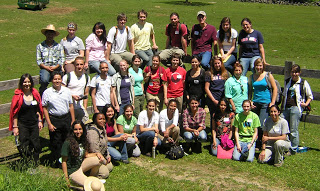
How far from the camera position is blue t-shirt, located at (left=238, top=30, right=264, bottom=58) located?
10.9 meters

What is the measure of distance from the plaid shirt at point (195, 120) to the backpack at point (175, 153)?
0.61 m

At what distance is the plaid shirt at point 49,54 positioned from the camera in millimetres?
9805

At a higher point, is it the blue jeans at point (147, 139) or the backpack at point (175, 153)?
the blue jeans at point (147, 139)

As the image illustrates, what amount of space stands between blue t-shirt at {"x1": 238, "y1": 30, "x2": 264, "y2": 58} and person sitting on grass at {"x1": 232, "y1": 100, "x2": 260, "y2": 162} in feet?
6.49

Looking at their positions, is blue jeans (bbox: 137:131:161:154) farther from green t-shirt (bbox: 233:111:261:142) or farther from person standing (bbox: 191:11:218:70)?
person standing (bbox: 191:11:218:70)

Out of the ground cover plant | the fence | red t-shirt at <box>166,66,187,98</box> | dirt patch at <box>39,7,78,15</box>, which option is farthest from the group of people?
dirt patch at <box>39,7,78,15</box>

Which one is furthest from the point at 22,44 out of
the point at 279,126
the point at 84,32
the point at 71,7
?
the point at 279,126

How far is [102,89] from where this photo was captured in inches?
378

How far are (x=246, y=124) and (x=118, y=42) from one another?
13.1 feet

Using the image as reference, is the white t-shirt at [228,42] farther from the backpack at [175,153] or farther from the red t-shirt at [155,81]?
the backpack at [175,153]

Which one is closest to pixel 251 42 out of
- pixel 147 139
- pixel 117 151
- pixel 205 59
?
pixel 205 59

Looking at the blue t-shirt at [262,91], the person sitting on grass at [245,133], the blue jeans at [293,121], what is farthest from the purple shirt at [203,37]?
the blue jeans at [293,121]

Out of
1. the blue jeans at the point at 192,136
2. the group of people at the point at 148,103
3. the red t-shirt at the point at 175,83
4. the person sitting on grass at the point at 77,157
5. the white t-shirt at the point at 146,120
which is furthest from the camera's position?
the red t-shirt at the point at 175,83

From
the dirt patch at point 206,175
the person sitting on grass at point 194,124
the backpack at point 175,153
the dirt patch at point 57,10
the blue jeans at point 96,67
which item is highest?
the dirt patch at point 57,10
